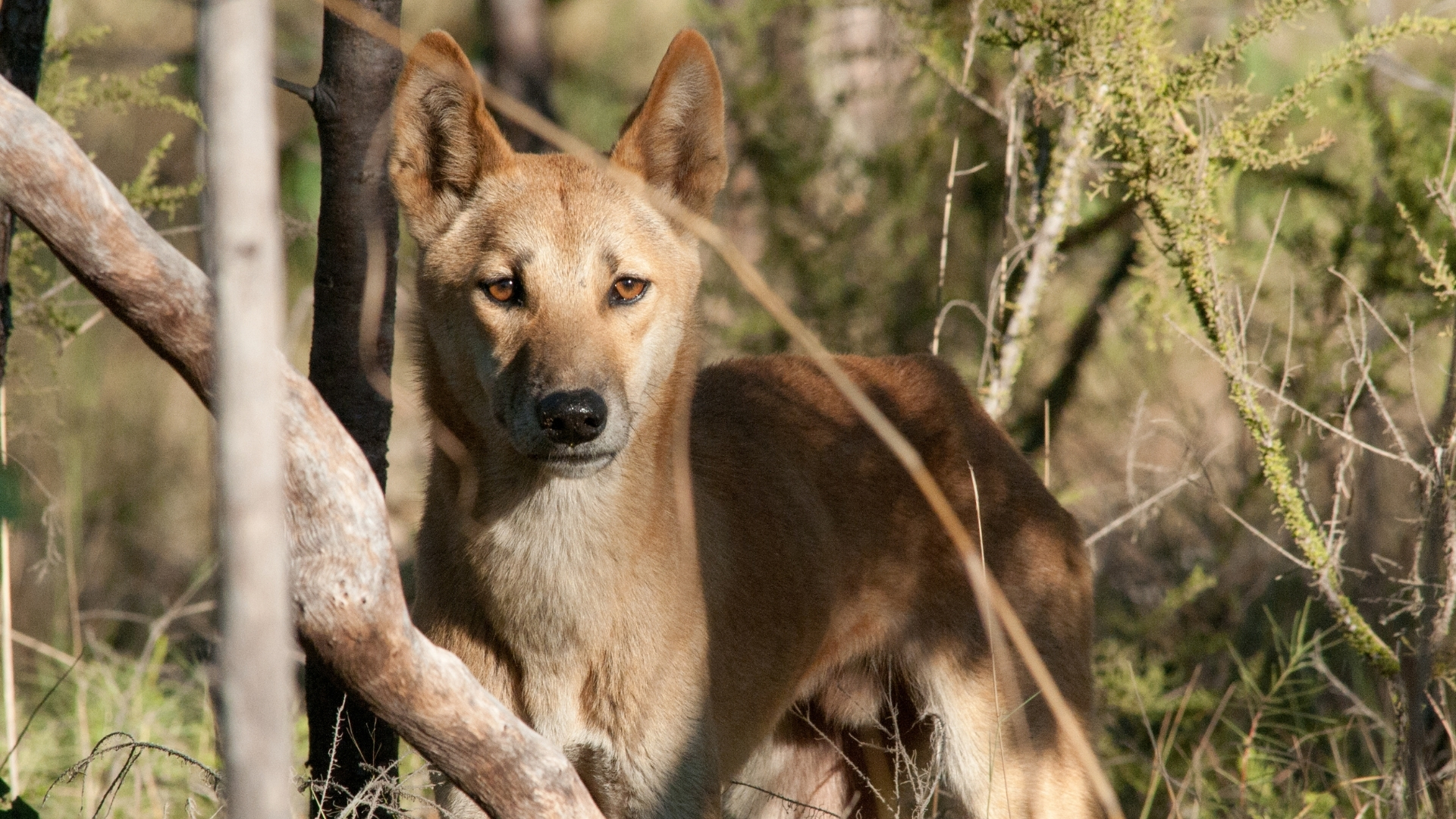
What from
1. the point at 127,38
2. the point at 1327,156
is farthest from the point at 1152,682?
the point at 127,38

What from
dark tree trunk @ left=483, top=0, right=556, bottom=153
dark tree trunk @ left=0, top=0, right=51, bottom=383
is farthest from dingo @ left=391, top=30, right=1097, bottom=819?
dark tree trunk @ left=483, top=0, right=556, bottom=153

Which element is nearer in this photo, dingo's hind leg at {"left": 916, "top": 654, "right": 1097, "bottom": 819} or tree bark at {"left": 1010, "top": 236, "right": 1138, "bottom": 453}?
dingo's hind leg at {"left": 916, "top": 654, "right": 1097, "bottom": 819}

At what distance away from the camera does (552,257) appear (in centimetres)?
316

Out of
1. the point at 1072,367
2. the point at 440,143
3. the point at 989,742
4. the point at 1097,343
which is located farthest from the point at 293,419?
the point at 1097,343

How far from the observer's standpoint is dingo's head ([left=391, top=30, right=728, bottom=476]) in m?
2.94

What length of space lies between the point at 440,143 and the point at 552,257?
0.50 metres

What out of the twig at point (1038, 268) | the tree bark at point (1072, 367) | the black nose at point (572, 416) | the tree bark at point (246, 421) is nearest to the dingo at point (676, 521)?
the black nose at point (572, 416)

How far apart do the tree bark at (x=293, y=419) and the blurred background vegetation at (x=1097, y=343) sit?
1.16 metres

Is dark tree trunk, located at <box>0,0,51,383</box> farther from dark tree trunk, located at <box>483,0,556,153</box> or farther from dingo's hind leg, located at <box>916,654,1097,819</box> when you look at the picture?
dark tree trunk, located at <box>483,0,556,153</box>

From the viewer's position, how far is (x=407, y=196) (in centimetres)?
335

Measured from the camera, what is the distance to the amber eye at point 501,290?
3.16 metres

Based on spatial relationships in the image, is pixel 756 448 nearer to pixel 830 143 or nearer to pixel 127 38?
pixel 830 143

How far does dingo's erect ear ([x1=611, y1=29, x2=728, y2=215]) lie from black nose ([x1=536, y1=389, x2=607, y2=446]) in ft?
2.69

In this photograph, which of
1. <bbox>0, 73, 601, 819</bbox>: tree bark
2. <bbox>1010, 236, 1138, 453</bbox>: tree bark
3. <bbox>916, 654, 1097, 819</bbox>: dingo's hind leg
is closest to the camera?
<bbox>0, 73, 601, 819</bbox>: tree bark
